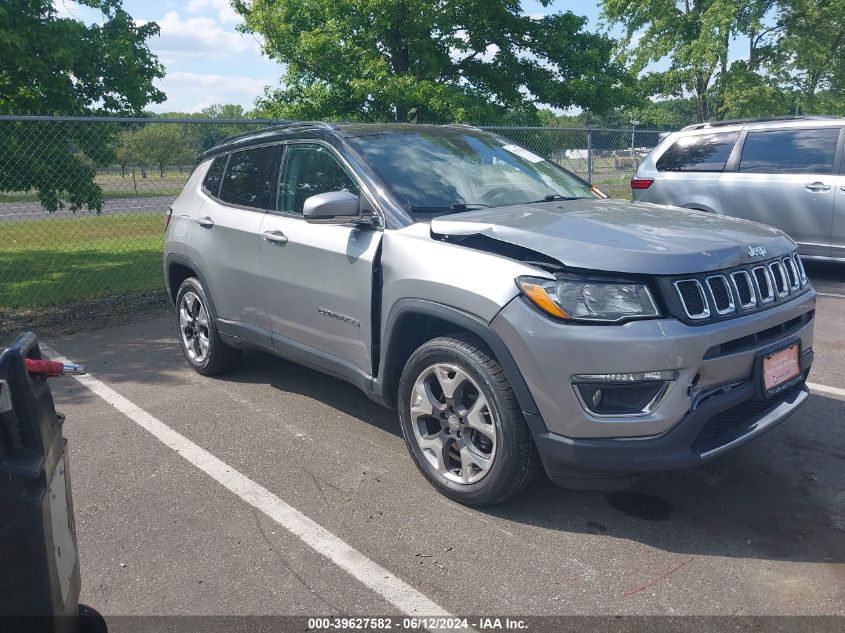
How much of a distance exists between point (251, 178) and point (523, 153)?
1.86 meters

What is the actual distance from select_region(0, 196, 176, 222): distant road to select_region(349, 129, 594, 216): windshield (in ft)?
14.7

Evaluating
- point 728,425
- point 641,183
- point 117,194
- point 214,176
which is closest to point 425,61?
point 641,183

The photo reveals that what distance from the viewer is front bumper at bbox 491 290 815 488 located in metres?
3.02

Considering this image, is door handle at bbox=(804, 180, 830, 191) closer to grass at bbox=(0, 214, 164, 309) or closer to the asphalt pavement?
the asphalt pavement

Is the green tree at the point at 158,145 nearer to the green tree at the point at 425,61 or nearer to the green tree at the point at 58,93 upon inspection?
the green tree at the point at 58,93

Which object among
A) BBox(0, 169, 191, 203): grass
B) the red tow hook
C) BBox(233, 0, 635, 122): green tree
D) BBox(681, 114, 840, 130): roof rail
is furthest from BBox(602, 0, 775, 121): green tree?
the red tow hook

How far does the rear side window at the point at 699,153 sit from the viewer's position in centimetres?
893

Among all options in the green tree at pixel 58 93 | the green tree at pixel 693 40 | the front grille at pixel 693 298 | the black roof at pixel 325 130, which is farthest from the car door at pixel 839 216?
the green tree at pixel 693 40

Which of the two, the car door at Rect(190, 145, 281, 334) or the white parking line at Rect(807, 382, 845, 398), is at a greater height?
the car door at Rect(190, 145, 281, 334)

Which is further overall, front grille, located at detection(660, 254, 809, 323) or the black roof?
the black roof

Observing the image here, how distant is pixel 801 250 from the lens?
27.7 feet

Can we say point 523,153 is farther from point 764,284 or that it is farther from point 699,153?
point 699,153

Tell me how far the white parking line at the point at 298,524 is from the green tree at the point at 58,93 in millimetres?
4166

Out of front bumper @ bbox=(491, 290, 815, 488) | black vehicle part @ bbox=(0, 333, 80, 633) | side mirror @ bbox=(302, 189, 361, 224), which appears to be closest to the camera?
black vehicle part @ bbox=(0, 333, 80, 633)
